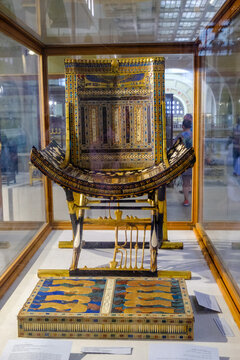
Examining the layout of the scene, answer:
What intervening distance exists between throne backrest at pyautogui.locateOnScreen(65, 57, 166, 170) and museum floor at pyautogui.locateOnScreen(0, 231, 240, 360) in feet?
2.14

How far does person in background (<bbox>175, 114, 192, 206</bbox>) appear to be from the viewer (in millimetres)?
3154

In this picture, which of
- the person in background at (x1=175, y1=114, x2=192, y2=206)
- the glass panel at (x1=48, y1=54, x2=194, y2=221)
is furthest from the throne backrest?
the person in background at (x1=175, y1=114, x2=192, y2=206)

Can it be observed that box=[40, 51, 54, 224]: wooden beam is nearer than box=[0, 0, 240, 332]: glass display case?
No

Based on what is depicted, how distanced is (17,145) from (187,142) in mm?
1297

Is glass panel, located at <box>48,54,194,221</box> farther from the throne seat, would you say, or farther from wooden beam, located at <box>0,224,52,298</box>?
the throne seat

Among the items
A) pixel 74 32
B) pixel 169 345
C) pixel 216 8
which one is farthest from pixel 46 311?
pixel 216 8

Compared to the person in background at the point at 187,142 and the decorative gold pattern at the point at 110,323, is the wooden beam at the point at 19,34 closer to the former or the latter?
the person in background at the point at 187,142

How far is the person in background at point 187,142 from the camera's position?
3154mm

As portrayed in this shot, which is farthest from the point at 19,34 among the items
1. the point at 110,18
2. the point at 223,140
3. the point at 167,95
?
the point at 223,140

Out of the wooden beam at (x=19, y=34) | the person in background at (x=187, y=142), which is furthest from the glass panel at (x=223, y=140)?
the wooden beam at (x=19, y=34)

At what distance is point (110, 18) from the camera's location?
98.0 inches

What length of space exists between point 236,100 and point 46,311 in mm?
1496

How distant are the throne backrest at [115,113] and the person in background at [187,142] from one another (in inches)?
12.7

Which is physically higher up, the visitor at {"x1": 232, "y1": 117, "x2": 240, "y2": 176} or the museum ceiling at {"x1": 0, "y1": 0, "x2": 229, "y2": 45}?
the museum ceiling at {"x1": 0, "y1": 0, "x2": 229, "y2": 45}
